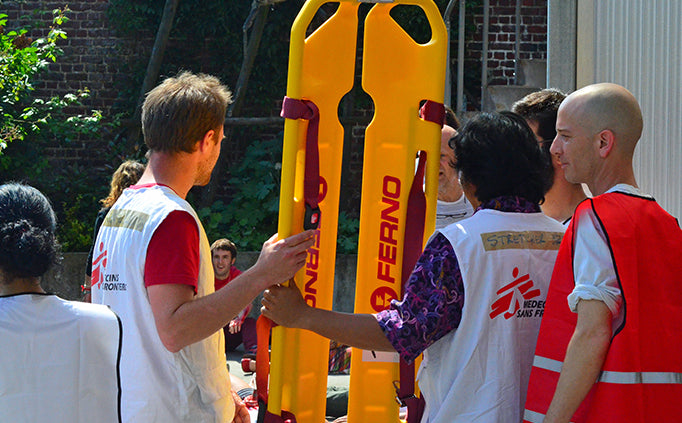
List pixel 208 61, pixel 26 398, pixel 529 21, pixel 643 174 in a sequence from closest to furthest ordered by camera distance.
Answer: pixel 26 398, pixel 643 174, pixel 529 21, pixel 208 61

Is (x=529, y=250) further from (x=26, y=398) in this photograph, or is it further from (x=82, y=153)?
(x=82, y=153)

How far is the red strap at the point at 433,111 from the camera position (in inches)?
87.4

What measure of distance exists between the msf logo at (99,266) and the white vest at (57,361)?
0.17 metres

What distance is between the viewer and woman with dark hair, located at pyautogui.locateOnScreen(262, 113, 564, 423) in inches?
70.3

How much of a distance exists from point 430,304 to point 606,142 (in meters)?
0.53

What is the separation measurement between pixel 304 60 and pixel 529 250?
82 centimetres

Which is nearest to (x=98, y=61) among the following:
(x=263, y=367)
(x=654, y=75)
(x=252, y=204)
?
(x=252, y=204)

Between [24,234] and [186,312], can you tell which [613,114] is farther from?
[24,234]

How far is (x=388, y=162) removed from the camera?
235cm

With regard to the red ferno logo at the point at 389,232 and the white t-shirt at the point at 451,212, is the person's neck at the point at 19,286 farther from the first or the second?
the white t-shirt at the point at 451,212

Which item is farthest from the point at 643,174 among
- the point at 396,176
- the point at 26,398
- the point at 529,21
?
the point at 529,21

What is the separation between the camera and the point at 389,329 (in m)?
1.82

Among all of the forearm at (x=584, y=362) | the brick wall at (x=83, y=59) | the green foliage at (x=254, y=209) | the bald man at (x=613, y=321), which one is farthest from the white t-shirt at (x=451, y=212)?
the brick wall at (x=83, y=59)

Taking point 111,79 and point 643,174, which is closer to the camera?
point 643,174
